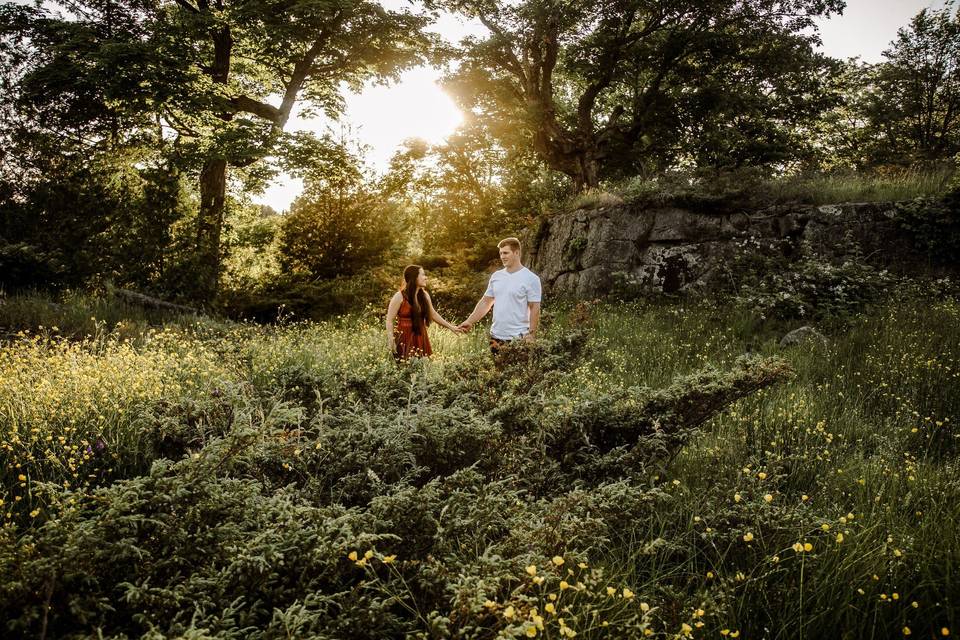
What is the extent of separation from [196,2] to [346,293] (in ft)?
34.1

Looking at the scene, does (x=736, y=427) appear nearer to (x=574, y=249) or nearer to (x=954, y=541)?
(x=954, y=541)

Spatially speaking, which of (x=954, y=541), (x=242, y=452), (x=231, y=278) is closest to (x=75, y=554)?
(x=242, y=452)

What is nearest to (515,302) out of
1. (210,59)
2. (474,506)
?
(474,506)

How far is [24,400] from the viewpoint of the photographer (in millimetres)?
3670

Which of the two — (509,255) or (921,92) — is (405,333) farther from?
(921,92)

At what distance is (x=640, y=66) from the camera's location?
643 inches

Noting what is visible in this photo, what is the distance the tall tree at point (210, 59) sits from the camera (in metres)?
11.8

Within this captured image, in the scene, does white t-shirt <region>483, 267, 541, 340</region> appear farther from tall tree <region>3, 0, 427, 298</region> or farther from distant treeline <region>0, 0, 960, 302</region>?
tall tree <region>3, 0, 427, 298</region>

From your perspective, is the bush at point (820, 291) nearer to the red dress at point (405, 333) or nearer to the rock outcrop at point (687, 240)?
the rock outcrop at point (687, 240)

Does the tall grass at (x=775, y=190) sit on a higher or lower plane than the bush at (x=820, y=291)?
higher

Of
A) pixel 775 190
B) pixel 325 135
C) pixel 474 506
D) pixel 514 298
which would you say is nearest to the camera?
pixel 474 506

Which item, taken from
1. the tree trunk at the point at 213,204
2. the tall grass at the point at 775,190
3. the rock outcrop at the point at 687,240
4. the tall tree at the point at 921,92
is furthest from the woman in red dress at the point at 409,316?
the tall tree at the point at 921,92

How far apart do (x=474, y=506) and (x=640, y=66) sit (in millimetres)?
17846

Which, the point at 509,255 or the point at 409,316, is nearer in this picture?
the point at 509,255
